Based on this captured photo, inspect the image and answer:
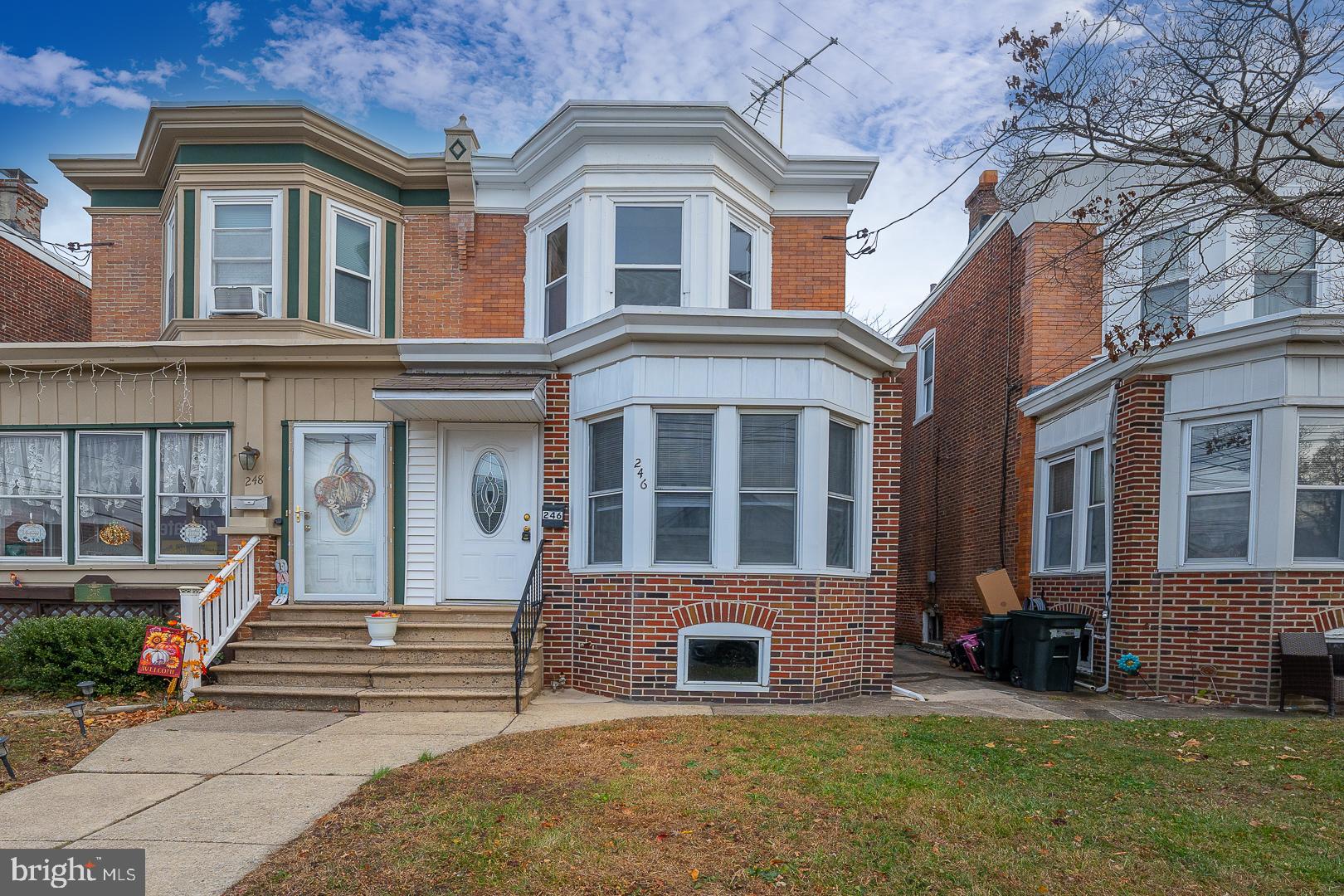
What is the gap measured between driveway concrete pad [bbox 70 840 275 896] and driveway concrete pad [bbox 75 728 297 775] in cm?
147

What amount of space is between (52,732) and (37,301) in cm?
1039

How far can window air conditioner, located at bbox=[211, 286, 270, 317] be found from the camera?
409 inches

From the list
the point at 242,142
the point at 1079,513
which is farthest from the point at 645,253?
the point at 1079,513

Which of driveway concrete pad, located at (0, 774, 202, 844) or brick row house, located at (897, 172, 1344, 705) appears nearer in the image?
driveway concrete pad, located at (0, 774, 202, 844)

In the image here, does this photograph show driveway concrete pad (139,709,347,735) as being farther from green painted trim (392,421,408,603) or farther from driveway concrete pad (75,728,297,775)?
green painted trim (392,421,408,603)

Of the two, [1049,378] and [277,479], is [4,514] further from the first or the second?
[1049,378]

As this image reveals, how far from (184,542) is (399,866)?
286 inches

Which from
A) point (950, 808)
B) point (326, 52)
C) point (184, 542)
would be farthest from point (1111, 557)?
point (326, 52)

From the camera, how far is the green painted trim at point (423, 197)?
1158 cm

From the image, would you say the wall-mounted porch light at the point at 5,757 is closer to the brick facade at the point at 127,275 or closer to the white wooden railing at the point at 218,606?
the white wooden railing at the point at 218,606

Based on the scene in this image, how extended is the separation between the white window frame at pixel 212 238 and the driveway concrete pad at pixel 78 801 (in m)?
6.40

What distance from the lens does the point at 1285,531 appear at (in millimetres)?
8367

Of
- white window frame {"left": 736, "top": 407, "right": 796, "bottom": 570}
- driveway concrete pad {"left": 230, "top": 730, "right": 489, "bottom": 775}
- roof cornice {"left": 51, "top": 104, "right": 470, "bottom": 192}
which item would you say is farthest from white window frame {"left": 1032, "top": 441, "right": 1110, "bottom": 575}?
roof cornice {"left": 51, "top": 104, "right": 470, "bottom": 192}

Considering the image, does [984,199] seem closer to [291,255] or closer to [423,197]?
[423,197]
